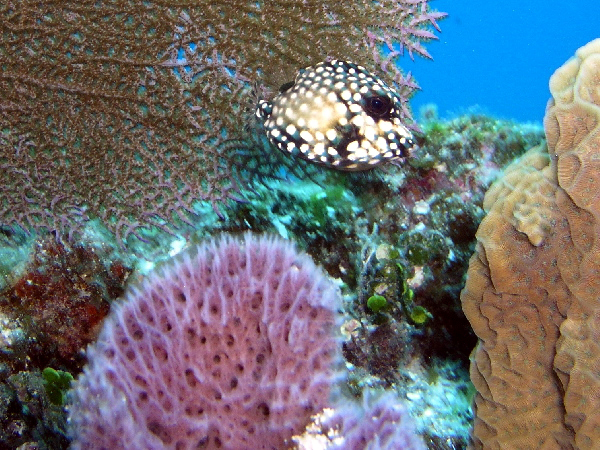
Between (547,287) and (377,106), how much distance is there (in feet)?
4.98

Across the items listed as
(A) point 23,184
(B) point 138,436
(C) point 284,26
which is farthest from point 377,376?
(A) point 23,184

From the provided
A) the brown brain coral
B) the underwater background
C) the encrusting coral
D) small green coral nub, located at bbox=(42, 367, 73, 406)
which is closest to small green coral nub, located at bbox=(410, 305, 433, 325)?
the underwater background

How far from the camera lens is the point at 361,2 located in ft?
11.2

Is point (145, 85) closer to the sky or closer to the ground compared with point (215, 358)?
closer to the sky

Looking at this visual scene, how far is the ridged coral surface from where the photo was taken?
198cm

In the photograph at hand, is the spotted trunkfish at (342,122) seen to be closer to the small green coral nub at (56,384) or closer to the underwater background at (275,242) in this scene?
the underwater background at (275,242)

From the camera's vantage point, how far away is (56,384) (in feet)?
10.1

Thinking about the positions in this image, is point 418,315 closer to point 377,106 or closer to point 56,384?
point 377,106

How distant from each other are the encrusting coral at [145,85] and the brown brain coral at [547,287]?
53.5 inches

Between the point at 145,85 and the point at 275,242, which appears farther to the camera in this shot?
the point at 145,85

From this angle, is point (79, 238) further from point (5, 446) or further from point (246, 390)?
point (246, 390)

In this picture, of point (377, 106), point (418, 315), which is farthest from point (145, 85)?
point (418, 315)

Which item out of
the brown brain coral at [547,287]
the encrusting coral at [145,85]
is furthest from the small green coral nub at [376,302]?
the encrusting coral at [145,85]

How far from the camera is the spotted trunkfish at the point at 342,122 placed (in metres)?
2.64
